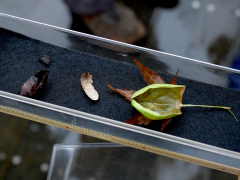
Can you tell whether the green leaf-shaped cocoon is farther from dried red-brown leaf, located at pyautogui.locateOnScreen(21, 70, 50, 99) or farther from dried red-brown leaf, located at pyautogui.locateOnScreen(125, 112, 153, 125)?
dried red-brown leaf, located at pyautogui.locateOnScreen(21, 70, 50, 99)

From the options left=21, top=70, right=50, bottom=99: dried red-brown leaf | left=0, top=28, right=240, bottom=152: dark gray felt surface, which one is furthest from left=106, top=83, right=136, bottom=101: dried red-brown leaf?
left=21, top=70, right=50, bottom=99: dried red-brown leaf

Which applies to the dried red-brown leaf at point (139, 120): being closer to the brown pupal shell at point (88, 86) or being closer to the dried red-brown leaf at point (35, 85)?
the brown pupal shell at point (88, 86)

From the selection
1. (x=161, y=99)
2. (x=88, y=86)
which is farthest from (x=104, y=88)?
(x=161, y=99)

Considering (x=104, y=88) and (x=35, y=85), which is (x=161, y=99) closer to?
(x=104, y=88)

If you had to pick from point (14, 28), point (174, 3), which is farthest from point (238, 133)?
point (14, 28)

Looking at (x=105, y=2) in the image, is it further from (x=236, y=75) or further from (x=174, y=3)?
(x=236, y=75)

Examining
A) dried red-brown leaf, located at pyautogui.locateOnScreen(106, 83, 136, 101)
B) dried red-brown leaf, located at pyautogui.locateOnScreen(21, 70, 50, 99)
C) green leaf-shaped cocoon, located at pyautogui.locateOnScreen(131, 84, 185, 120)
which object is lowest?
dried red-brown leaf, located at pyautogui.locateOnScreen(21, 70, 50, 99)

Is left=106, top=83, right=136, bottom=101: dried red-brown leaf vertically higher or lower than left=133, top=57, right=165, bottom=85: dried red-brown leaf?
lower
